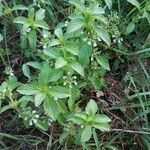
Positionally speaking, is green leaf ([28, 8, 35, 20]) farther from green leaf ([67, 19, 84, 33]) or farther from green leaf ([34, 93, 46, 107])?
green leaf ([34, 93, 46, 107])

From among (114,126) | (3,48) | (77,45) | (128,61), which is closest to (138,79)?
(128,61)

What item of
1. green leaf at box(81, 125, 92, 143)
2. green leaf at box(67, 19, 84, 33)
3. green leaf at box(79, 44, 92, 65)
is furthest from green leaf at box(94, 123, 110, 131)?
green leaf at box(67, 19, 84, 33)

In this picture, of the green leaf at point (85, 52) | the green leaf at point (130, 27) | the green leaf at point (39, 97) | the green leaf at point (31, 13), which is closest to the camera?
the green leaf at point (39, 97)

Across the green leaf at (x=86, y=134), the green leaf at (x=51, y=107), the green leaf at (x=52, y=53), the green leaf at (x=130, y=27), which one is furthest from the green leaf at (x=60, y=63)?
the green leaf at (x=130, y=27)

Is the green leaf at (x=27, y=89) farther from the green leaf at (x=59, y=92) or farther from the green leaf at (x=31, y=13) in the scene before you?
the green leaf at (x=31, y=13)

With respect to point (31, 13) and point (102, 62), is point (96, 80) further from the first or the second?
point (31, 13)

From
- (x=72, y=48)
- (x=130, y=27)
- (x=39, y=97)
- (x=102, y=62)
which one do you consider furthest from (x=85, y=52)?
(x=130, y=27)
